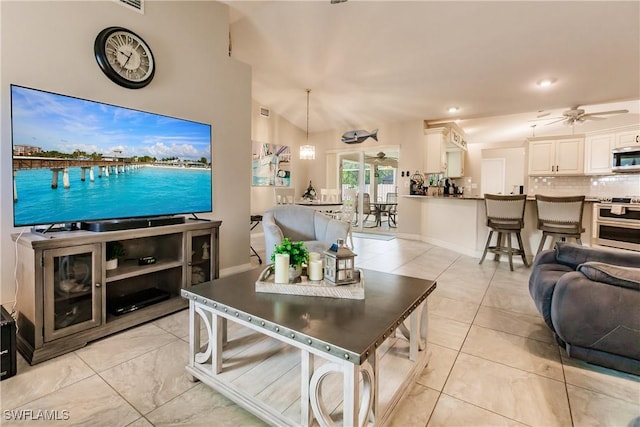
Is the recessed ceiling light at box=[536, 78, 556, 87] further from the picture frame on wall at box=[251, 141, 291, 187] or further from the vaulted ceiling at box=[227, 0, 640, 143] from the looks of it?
the picture frame on wall at box=[251, 141, 291, 187]

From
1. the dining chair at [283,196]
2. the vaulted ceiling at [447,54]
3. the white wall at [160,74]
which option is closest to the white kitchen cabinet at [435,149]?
the vaulted ceiling at [447,54]

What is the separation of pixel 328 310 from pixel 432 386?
765 millimetres

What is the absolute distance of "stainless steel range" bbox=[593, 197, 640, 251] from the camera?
3.62 metres

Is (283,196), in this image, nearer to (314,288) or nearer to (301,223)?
(301,223)

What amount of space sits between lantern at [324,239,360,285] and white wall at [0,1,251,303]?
2.06m

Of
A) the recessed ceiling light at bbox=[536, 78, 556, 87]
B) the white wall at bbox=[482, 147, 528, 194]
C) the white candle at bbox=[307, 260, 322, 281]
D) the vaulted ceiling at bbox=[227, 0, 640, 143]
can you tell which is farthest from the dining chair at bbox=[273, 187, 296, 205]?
the white wall at bbox=[482, 147, 528, 194]

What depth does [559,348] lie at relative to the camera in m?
2.00

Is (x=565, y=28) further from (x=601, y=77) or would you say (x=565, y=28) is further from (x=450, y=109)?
(x=450, y=109)

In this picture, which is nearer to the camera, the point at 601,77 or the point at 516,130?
the point at 601,77

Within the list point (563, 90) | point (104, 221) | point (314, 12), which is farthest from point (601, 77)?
point (104, 221)

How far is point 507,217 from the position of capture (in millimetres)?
3943

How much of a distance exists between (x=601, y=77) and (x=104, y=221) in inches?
233

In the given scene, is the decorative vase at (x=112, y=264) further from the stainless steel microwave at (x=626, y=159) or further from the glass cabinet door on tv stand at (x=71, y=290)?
the stainless steel microwave at (x=626, y=159)

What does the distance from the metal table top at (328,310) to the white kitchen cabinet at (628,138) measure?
6365mm
